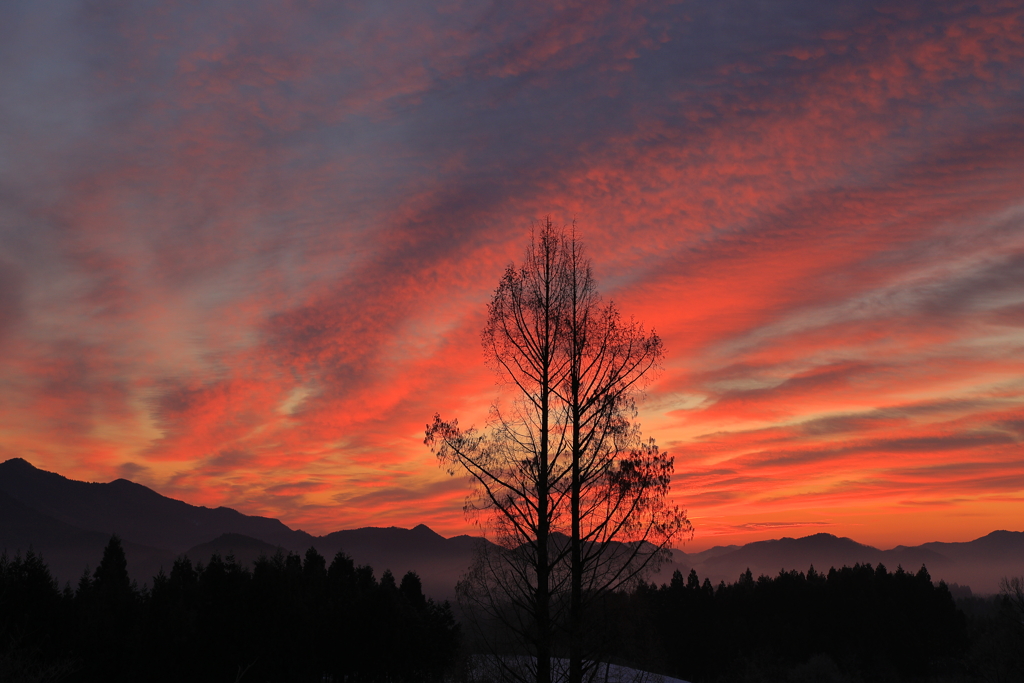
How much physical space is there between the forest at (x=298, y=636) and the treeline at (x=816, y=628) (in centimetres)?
29

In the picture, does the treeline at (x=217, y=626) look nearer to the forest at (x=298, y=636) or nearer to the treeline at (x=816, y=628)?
the forest at (x=298, y=636)

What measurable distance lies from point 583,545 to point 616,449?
1.99 metres

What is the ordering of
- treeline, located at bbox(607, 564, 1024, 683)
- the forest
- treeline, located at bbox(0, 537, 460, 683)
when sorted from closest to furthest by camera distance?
the forest → treeline, located at bbox(0, 537, 460, 683) → treeline, located at bbox(607, 564, 1024, 683)

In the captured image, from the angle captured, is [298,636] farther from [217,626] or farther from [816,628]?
[816,628]

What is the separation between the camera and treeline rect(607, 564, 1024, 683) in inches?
3484

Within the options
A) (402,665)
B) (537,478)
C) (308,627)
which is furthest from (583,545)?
(402,665)

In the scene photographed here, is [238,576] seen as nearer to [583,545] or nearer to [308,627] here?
[308,627]

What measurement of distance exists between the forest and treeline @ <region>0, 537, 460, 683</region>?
80 mm

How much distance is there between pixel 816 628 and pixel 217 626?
78.3 meters

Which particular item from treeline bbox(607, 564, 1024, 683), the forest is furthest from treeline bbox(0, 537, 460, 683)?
treeline bbox(607, 564, 1024, 683)

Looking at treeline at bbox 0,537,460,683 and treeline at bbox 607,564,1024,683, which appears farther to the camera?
treeline at bbox 607,564,1024,683

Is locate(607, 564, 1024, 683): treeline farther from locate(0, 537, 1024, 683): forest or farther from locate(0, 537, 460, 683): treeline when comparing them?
locate(0, 537, 460, 683): treeline

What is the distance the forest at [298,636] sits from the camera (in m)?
37.2

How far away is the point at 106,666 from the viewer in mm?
38875
